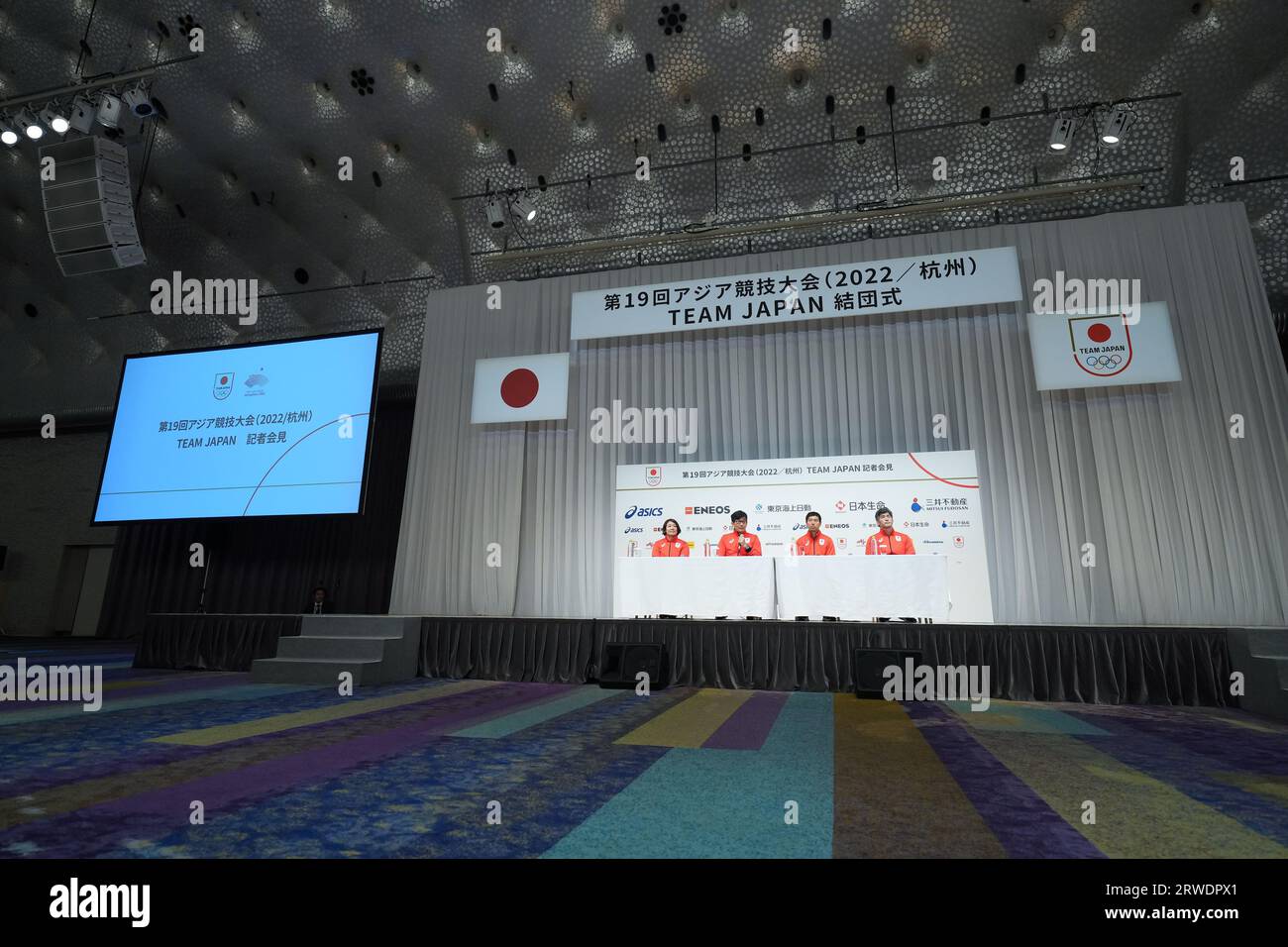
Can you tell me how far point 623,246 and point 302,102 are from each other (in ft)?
12.1

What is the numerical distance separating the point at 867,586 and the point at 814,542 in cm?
94

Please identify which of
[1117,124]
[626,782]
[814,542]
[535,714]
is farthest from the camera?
[814,542]

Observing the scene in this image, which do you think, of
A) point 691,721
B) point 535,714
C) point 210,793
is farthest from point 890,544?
point 210,793

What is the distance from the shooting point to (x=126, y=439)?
7.57m

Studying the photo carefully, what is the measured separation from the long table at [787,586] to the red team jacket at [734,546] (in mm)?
436

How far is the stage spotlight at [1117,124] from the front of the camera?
5.55 meters

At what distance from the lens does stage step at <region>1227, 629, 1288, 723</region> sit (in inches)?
146

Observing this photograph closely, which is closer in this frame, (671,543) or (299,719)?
(299,719)

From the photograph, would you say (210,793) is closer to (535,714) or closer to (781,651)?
(535,714)

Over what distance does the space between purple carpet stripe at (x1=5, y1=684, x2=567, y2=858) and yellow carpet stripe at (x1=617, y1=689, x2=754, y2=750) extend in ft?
3.13

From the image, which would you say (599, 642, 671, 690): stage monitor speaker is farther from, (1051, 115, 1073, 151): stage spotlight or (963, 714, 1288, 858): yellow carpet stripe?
(1051, 115, 1073, 151): stage spotlight

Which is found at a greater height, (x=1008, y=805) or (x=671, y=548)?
(x=671, y=548)

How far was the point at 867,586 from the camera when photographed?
17.3ft

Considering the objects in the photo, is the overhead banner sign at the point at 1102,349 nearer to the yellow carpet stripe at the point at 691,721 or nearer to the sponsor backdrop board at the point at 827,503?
the sponsor backdrop board at the point at 827,503
